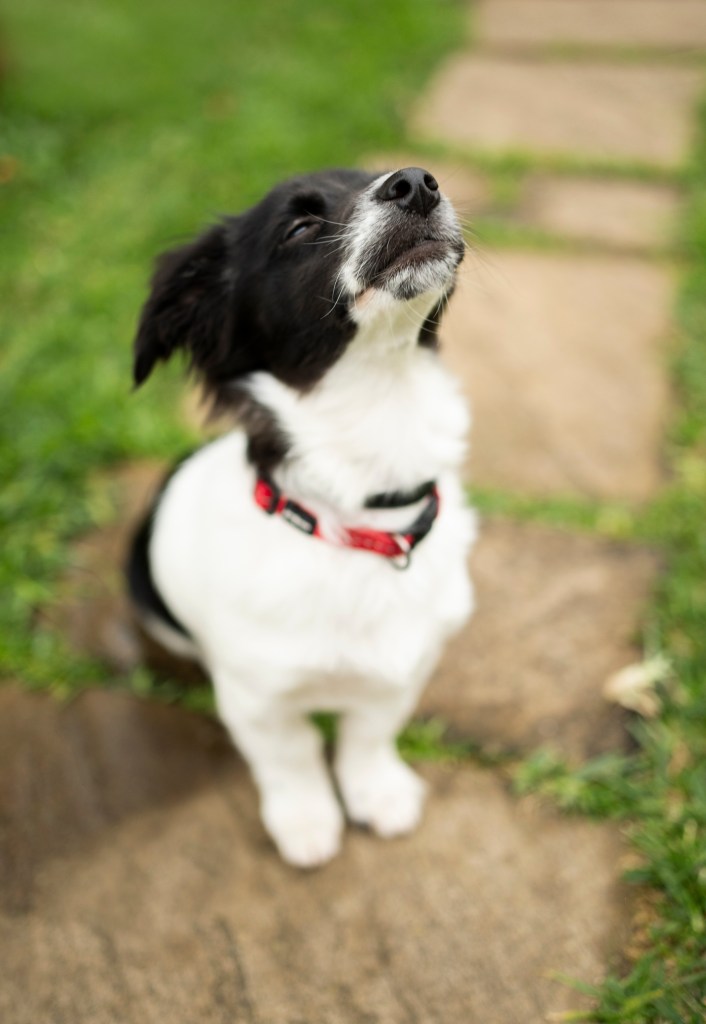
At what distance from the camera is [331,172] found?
75.5 inches

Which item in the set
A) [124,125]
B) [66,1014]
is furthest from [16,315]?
[66,1014]

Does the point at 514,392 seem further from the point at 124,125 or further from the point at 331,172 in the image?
the point at 124,125

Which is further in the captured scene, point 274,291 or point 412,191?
point 274,291

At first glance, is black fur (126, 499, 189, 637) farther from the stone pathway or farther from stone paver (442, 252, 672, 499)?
stone paver (442, 252, 672, 499)

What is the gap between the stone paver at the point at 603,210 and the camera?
4207 mm

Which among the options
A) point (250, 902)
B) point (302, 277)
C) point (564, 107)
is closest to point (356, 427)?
point (302, 277)

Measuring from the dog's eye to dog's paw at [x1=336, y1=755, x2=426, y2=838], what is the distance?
1.36m

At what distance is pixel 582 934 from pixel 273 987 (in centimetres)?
74

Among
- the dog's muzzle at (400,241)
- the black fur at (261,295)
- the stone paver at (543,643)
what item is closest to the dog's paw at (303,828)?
the stone paver at (543,643)

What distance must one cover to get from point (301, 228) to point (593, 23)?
18.6ft

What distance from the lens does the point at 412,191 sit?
1.66 meters

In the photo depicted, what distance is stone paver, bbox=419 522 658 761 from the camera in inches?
94.0

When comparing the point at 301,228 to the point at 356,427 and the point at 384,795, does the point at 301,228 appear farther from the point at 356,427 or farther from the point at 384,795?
the point at 384,795

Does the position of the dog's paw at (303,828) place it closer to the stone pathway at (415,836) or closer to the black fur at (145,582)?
the stone pathway at (415,836)
